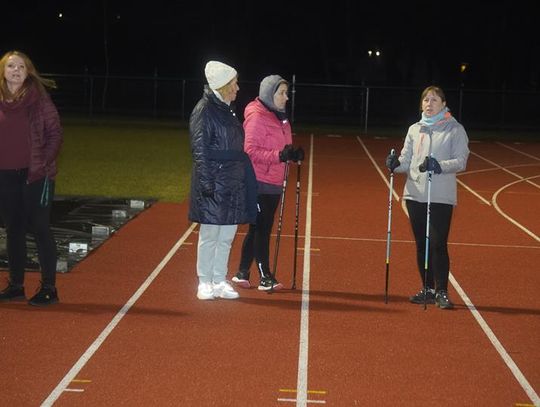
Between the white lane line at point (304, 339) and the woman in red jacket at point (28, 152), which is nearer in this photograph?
the white lane line at point (304, 339)

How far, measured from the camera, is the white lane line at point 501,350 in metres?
5.95

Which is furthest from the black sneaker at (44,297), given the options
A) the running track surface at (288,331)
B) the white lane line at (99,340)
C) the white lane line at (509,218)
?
the white lane line at (509,218)

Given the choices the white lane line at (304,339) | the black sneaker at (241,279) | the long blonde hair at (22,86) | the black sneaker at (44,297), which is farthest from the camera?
the black sneaker at (241,279)

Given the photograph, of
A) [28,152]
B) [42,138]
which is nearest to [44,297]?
[28,152]

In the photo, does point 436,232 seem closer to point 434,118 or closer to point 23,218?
point 434,118

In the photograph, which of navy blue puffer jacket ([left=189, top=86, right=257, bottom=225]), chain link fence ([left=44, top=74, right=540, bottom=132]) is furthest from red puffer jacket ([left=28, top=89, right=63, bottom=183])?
chain link fence ([left=44, top=74, right=540, bottom=132])

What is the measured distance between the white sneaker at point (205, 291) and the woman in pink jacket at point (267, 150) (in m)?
0.62

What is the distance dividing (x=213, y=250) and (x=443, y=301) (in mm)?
1981

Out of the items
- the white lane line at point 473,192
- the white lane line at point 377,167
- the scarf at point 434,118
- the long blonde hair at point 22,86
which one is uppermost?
the long blonde hair at point 22,86

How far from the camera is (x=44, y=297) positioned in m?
7.85

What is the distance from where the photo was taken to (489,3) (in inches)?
2176

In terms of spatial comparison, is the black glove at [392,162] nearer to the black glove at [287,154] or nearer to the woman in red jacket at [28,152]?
the black glove at [287,154]

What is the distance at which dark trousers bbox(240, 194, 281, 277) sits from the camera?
339 inches

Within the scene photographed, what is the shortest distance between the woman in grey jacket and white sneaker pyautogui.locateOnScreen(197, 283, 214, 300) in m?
1.76
